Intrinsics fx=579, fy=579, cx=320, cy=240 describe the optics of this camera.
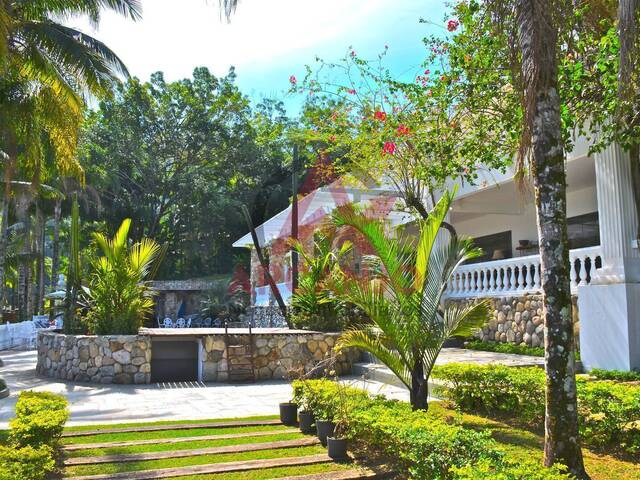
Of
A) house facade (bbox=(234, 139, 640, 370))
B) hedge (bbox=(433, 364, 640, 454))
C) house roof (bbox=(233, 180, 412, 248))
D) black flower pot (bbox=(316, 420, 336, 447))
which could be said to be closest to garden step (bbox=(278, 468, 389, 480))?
black flower pot (bbox=(316, 420, 336, 447))

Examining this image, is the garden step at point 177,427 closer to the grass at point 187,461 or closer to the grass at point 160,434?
the grass at point 160,434

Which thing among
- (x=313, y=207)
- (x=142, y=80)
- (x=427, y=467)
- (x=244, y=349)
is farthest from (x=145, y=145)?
(x=427, y=467)

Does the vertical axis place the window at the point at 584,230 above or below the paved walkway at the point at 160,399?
above

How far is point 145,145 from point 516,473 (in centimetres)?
3328

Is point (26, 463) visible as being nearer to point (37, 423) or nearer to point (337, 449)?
point (37, 423)

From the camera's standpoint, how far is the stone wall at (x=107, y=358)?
37.1 feet

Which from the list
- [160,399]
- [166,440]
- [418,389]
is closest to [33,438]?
[166,440]

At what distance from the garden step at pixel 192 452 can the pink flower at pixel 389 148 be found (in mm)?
7692

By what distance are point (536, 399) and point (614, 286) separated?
4126mm

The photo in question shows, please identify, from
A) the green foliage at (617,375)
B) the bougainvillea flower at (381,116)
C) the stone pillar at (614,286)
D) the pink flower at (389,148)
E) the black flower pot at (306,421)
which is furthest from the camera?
the pink flower at (389,148)

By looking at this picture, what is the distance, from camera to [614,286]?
9.66 meters

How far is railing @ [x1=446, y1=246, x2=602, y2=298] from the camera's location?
1108 centimetres

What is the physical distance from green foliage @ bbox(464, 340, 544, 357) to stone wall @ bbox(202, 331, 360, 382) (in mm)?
2935

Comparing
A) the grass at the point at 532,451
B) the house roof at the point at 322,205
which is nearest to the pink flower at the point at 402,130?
the house roof at the point at 322,205
